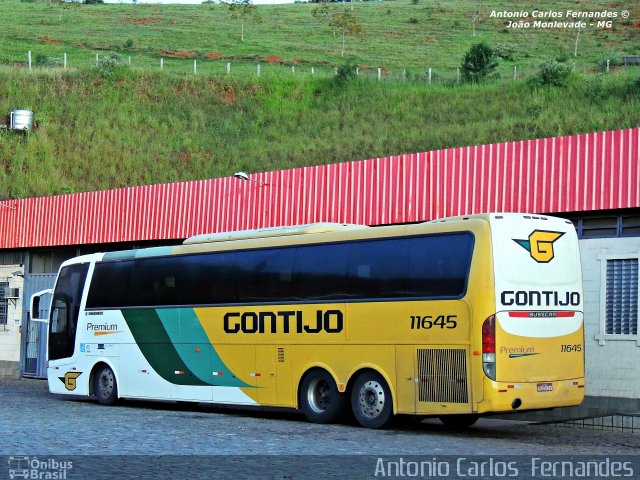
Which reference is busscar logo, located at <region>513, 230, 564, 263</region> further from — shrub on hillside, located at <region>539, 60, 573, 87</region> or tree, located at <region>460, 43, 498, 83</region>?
tree, located at <region>460, 43, 498, 83</region>

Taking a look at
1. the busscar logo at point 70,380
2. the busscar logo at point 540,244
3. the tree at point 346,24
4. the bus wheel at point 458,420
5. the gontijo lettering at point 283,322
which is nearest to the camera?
the busscar logo at point 540,244

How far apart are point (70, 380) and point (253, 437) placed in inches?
384

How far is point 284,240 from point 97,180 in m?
39.4

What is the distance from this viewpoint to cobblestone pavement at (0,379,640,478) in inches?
536

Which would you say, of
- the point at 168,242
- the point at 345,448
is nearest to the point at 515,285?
the point at 345,448

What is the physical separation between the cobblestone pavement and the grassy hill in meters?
28.2

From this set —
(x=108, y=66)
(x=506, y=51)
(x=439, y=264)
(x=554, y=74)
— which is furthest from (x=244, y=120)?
(x=439, y=264)

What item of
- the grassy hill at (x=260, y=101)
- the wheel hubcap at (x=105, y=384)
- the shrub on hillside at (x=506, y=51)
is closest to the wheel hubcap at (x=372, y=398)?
the wheel hubcap at (x=105, y=384)

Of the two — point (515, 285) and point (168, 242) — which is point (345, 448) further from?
point (168, 242)

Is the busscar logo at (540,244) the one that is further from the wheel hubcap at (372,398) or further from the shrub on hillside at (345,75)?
the shrub on hillside at (345,75)

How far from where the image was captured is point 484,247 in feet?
52.5

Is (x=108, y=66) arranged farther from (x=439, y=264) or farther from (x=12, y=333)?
(x=439, y=264)

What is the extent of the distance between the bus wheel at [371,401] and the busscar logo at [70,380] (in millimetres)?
8470

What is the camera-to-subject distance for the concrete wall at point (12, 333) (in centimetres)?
3400
